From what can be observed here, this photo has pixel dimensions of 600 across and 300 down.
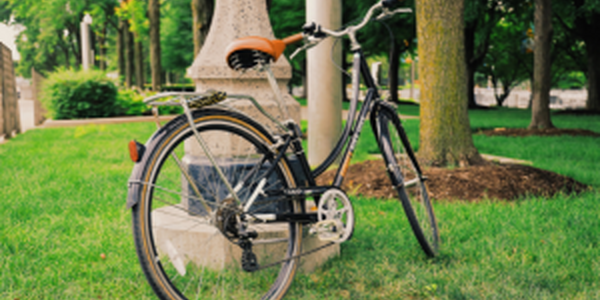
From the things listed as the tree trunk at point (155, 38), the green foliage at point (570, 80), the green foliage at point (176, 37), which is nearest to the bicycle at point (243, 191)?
the tree trunk at point (155, 38)

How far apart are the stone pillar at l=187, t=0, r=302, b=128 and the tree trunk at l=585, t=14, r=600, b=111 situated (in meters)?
20.2

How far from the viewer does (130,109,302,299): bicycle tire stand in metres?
2.37

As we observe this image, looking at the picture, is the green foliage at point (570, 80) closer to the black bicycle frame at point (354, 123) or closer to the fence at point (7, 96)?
the fence at point (7, 96)

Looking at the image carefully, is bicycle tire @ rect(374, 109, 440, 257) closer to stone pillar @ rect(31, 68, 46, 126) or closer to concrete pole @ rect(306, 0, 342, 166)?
concrete pole @ rect(306, 0, 342, 166)

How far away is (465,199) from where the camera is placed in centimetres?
518

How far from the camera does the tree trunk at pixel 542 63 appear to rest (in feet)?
37.6

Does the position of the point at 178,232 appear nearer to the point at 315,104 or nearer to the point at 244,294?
the point at 244,294

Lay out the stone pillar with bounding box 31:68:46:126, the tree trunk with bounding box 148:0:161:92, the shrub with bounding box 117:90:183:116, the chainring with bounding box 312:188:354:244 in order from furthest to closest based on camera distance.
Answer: the tree trunk with bounding box 148:0:161:92
the shrub with bounding box 117:90:183:116
the stone pillar with bounding box 31:68:46:126
the chainring with bounding box 312:188:354:244

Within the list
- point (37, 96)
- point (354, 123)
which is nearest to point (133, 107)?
point (37, 96)

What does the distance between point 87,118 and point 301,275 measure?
13825 millimetres

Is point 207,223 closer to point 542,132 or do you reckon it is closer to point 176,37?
point 542,132

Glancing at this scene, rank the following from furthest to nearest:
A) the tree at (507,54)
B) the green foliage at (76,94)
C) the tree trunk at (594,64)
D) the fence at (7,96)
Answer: the tree at (507,54) → the tree trunk at (594,64) → the green foliage at (76,94) → the fence at (7,96)

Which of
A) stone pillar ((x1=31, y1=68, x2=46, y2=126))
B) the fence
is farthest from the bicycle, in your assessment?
stone pillar ((x1=31, y1=68, x2=46, y2=126))

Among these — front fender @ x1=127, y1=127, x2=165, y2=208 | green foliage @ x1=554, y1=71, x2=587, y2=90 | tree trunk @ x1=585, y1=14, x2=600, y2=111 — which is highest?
green foliage @ x1=554, y1=71, x2=587, y2=90
